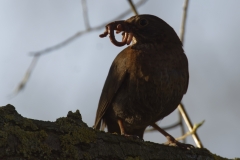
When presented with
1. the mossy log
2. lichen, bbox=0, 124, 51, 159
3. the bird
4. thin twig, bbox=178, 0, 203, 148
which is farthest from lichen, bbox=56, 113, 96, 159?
thin twig, bbox=178, 0, 203, 148

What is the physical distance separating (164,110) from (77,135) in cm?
157

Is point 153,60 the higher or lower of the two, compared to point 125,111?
higher

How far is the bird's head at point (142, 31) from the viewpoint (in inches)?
174

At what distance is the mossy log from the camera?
2.44 m

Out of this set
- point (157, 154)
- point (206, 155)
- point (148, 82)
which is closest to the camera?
point (157, 154)

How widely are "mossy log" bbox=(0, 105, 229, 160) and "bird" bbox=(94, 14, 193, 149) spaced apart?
911mm

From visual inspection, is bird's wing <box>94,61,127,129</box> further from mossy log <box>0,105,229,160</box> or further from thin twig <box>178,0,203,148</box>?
mossy log <box>0,105,229,160</box>

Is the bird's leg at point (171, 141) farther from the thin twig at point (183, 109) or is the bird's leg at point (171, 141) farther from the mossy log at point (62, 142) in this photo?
the mossy log at point (62, 142)

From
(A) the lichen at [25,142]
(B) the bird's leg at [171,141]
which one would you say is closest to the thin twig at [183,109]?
(B) the bird's leg at [171,141]

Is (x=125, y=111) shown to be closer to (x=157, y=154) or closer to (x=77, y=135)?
(x=157, y=154)

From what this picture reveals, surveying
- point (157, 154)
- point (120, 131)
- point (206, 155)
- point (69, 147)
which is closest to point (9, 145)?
point (69, 147)

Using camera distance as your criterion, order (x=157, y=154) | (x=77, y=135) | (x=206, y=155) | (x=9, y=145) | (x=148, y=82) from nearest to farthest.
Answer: (x=9, y=145), (x=77, y=135), (x=157, y=154), (x=206, y=155), (x=148, y=82)

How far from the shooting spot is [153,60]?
13.6 ft

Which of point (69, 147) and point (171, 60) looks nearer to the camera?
point (69, 147)
